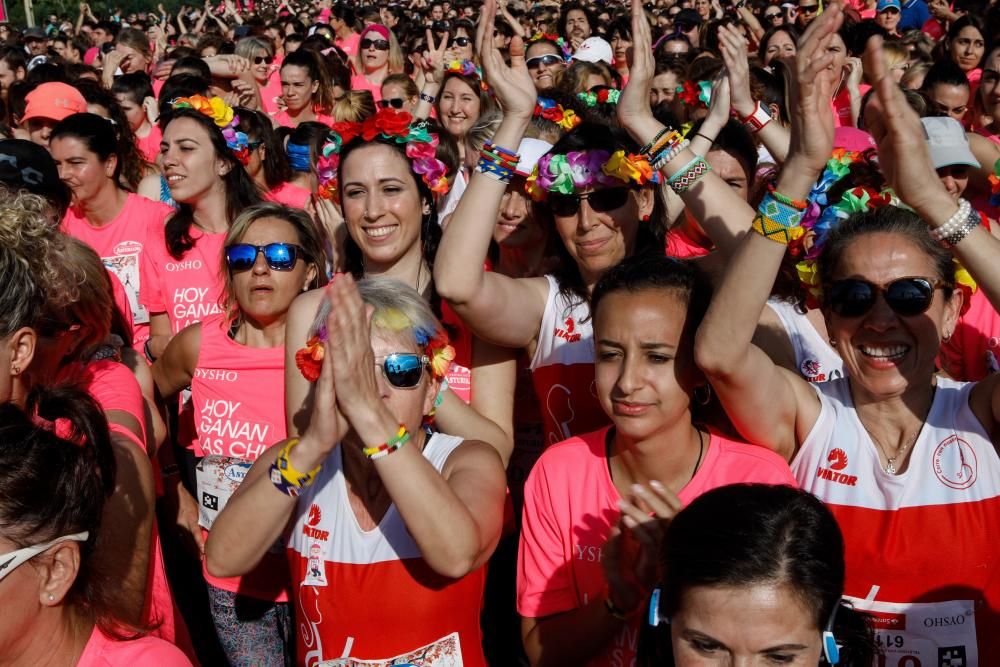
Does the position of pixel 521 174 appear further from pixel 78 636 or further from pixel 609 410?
pixel 78 636

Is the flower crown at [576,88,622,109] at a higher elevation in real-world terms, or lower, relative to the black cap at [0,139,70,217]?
higher

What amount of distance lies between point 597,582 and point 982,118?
5.49 metres

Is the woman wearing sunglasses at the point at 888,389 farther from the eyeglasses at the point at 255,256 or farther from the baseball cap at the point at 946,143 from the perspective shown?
the eyeglasses at the point at 255,256

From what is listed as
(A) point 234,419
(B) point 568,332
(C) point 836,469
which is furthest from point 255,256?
(C) point 836,469

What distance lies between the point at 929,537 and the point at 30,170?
3.63 metres

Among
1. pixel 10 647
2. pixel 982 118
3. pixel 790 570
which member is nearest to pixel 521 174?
pixel 790 570

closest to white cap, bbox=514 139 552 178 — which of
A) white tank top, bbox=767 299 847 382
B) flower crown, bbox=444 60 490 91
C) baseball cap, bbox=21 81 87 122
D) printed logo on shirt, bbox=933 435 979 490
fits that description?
white tank top, bbox=767 299 847 382

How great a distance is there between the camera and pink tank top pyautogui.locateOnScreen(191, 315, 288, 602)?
3428 mm

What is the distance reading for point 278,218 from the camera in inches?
166

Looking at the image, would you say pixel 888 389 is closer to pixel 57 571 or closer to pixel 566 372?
pixel 566 372

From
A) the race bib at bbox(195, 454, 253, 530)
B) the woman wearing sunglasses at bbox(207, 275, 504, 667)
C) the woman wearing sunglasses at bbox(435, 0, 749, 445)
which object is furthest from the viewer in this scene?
the race bib at bbox(195, 454, 253, 530)

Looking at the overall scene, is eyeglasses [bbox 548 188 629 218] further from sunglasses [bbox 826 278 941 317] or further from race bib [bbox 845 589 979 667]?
race bib [bbox 845 589 979 667]

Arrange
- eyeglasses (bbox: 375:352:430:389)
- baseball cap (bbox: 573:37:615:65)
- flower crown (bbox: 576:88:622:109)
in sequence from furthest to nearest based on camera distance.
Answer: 1. baseball cap (bbox: 573:37:615:65)
2. flower crown (bbox: 576:88:622:109)
3. eyeglasses (bbox: 375:352:430:389)

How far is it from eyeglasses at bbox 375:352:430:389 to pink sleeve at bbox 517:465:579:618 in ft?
1.53
